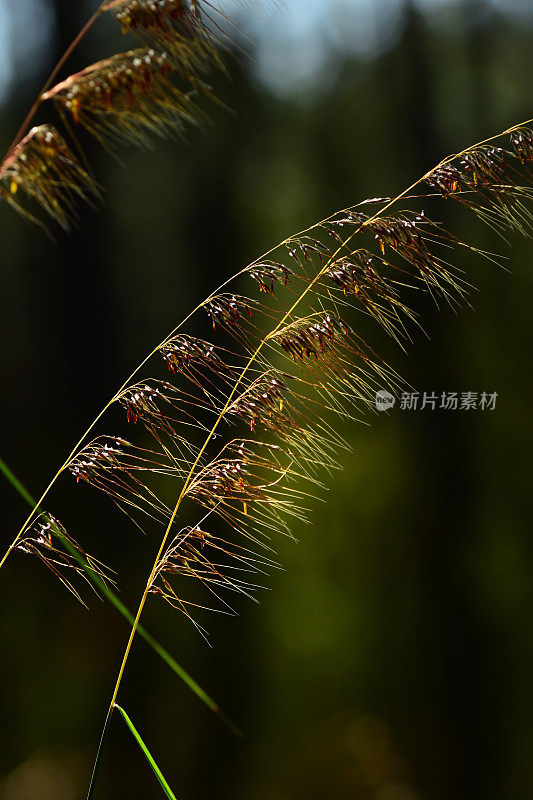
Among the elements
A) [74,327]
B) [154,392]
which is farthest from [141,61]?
[74,327]

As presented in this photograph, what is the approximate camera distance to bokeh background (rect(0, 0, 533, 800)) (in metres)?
1.47

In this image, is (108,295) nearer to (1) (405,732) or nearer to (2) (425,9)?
(2) (425,9)

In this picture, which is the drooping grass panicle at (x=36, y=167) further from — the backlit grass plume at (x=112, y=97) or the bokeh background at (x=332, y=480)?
the bokeh background at (x=332, y=480)

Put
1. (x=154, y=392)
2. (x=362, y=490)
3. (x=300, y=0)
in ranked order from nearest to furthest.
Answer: (x=154, y=392) < (x=300, y=0) < (x=362, y=490)

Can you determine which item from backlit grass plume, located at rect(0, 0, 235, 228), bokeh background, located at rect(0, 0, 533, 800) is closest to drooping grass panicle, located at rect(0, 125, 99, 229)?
backlit grass plume, located at rect(0, 0, 235, 228)

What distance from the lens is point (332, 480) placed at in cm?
156

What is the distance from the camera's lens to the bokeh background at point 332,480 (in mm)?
1466

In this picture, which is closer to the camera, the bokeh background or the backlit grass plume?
the backlit grass plume

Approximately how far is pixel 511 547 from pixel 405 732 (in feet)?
1.63

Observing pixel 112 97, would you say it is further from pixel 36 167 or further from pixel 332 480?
pixel 332 480

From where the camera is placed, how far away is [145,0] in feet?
1.12

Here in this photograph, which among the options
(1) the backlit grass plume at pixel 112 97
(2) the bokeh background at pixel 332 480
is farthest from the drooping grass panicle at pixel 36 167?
(2) the bokeh background at pixel 332 480

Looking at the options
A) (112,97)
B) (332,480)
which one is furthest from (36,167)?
(332,480)

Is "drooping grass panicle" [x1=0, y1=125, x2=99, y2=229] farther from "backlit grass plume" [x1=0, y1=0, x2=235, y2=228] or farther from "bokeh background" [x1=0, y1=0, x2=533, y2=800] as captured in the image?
"bokeh background" [x1=0, y1=0, x2=533, y2=800]
